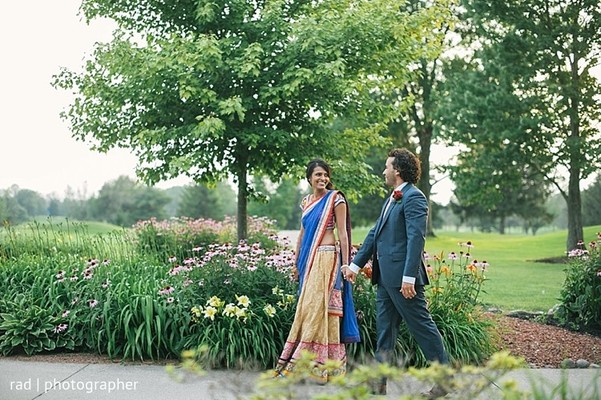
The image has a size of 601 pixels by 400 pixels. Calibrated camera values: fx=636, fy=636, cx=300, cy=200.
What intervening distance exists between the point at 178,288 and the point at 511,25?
1734cm

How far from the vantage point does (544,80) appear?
19672mm

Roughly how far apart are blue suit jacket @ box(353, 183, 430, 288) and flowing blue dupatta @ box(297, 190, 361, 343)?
15.6 inches

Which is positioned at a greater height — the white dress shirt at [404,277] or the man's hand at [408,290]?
the white dress shirt at [404,277]

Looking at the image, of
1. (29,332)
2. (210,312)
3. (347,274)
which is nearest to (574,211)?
(347,274)

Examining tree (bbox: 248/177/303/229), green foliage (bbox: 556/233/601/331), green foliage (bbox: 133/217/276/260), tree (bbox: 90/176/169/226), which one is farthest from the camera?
tree (bbox: 248/177/303/229)

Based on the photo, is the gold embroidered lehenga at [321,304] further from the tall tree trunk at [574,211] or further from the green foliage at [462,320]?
the tall tree trunk at [574,211]

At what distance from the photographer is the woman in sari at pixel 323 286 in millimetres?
5208

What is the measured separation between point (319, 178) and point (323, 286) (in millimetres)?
896

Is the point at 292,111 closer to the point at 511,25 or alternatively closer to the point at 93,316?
the point at 93,316

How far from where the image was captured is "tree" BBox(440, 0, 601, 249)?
19.4 m

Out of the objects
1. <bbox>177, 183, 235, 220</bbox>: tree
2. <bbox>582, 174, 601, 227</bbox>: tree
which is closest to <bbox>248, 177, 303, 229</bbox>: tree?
<bbox>177, 183, 235, 220</bbox>: tree

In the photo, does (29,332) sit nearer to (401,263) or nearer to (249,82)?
(401,263)

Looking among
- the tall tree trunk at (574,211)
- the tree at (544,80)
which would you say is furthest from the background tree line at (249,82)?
the tall tree trunk at (574,211)

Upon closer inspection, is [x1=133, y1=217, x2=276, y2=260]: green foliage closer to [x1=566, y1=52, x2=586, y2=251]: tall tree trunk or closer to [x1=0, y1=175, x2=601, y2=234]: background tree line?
[x1=566, y1=52, x2=586, y2=251]: tall tree trunk
